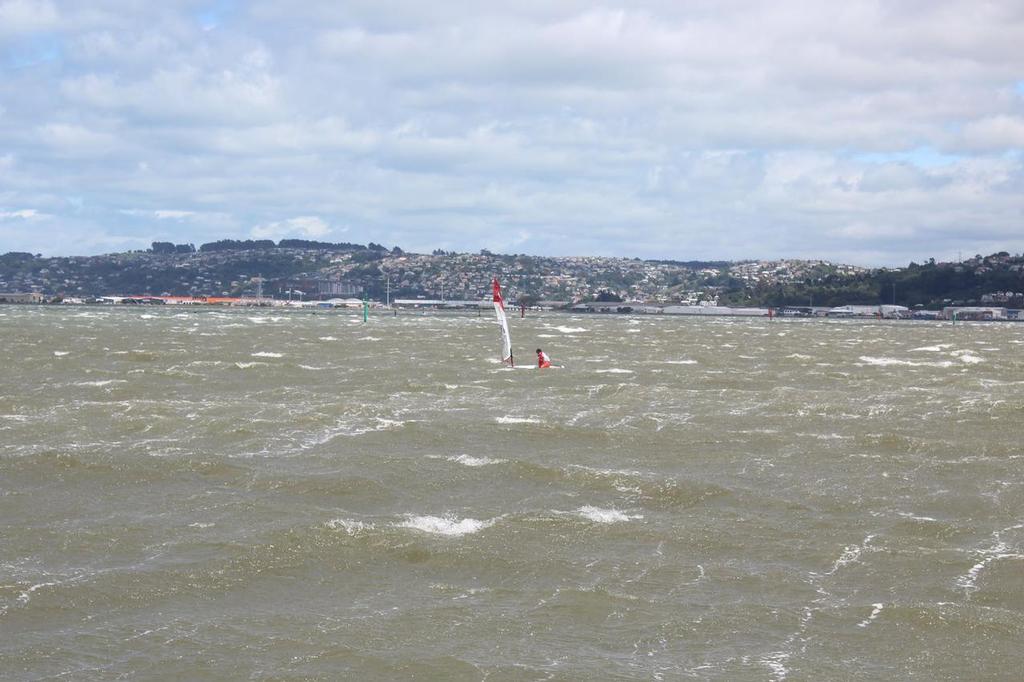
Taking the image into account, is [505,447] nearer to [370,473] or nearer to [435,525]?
[370,473]

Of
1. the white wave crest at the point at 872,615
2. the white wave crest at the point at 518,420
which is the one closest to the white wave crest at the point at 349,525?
the white wave crest at the point at 872,615

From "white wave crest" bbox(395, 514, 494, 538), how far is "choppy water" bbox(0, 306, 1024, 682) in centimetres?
7

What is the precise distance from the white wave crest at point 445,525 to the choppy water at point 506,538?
2.9 inches

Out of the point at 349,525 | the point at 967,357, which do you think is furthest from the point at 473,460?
the point at 967,357

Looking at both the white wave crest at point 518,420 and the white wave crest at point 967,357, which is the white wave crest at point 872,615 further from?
the white wave crest at point 967,357

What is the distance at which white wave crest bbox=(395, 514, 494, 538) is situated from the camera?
1988 centimetres

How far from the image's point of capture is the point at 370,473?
82.3 ft

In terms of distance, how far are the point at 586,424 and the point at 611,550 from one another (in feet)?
46.4

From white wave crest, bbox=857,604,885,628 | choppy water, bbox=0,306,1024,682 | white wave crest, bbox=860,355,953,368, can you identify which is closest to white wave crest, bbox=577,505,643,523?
choppy water, bbox=0,306,1024,682

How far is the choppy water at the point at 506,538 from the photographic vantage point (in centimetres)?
Answer: 1457

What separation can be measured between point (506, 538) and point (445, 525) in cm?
134

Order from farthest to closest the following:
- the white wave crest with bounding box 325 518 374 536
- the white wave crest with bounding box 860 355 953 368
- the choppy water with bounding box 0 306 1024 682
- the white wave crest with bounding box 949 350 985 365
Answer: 1. the white wave crest with bounding box 949 350 985 365
2. the white wave crest with bounding box 860 355 953 368
3. the white wave crest with bounding box 325 518 374 536
4. the choppy water with bounding box 0 306 1024 682

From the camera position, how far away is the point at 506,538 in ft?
64.0

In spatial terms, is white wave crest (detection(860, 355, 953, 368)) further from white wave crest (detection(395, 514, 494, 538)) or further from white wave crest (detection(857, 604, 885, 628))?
white wave crest (detection(857, 604, 885, 628))
